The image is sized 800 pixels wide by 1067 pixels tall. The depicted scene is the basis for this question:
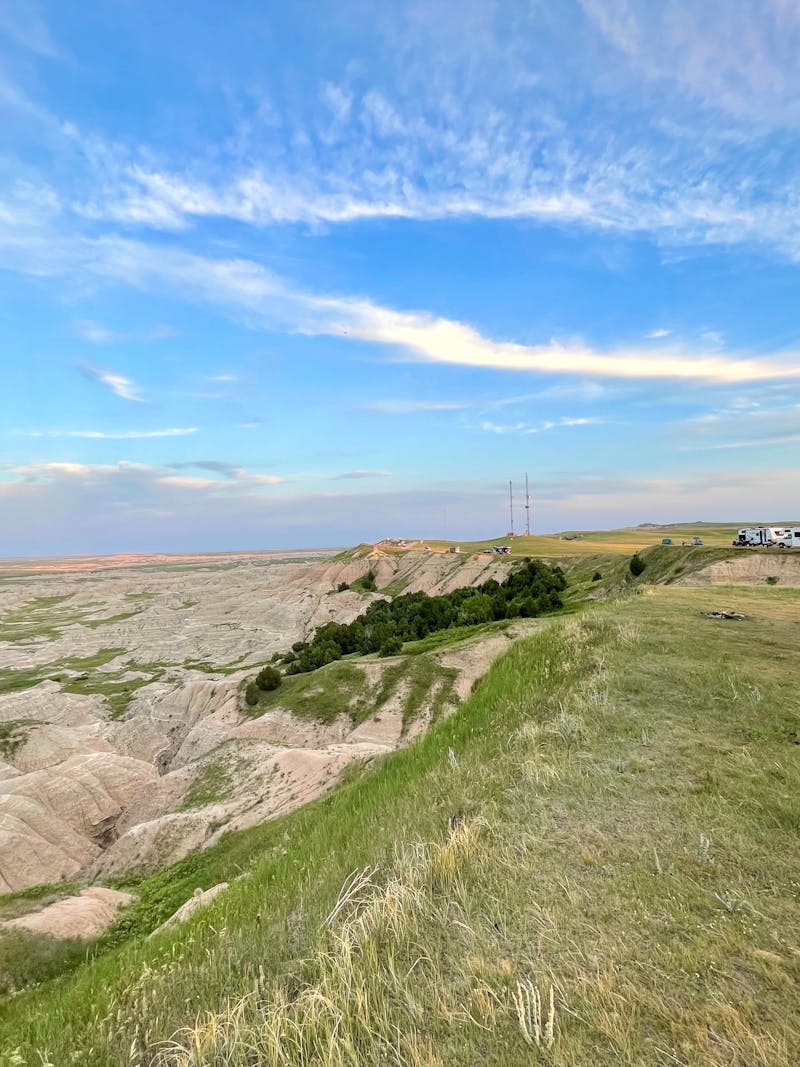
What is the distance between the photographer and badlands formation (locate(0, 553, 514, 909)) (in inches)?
978

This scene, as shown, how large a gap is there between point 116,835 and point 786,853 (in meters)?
38.3

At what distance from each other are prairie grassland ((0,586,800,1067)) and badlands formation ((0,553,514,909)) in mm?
15554

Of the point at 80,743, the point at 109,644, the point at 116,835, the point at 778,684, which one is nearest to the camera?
the point at 778,684

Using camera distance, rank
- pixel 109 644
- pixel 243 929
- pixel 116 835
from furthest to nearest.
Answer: pixel 109 644, pixel 116 835, pixel 243 929

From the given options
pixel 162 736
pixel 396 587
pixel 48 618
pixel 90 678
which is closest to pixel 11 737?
pixel 162 736

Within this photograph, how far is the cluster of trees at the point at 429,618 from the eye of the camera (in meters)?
51.3

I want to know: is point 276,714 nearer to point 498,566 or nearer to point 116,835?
point 116,835

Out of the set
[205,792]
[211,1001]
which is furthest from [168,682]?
[211,1001]

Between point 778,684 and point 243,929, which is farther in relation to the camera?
point 778,684

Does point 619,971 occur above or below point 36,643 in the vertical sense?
above

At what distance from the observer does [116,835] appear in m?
32.8

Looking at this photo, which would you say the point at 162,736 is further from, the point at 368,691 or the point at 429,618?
the point at 429,618

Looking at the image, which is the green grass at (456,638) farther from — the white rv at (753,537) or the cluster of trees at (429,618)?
the white rv at (753,537)

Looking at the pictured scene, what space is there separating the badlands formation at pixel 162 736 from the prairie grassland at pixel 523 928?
51.0 ft
